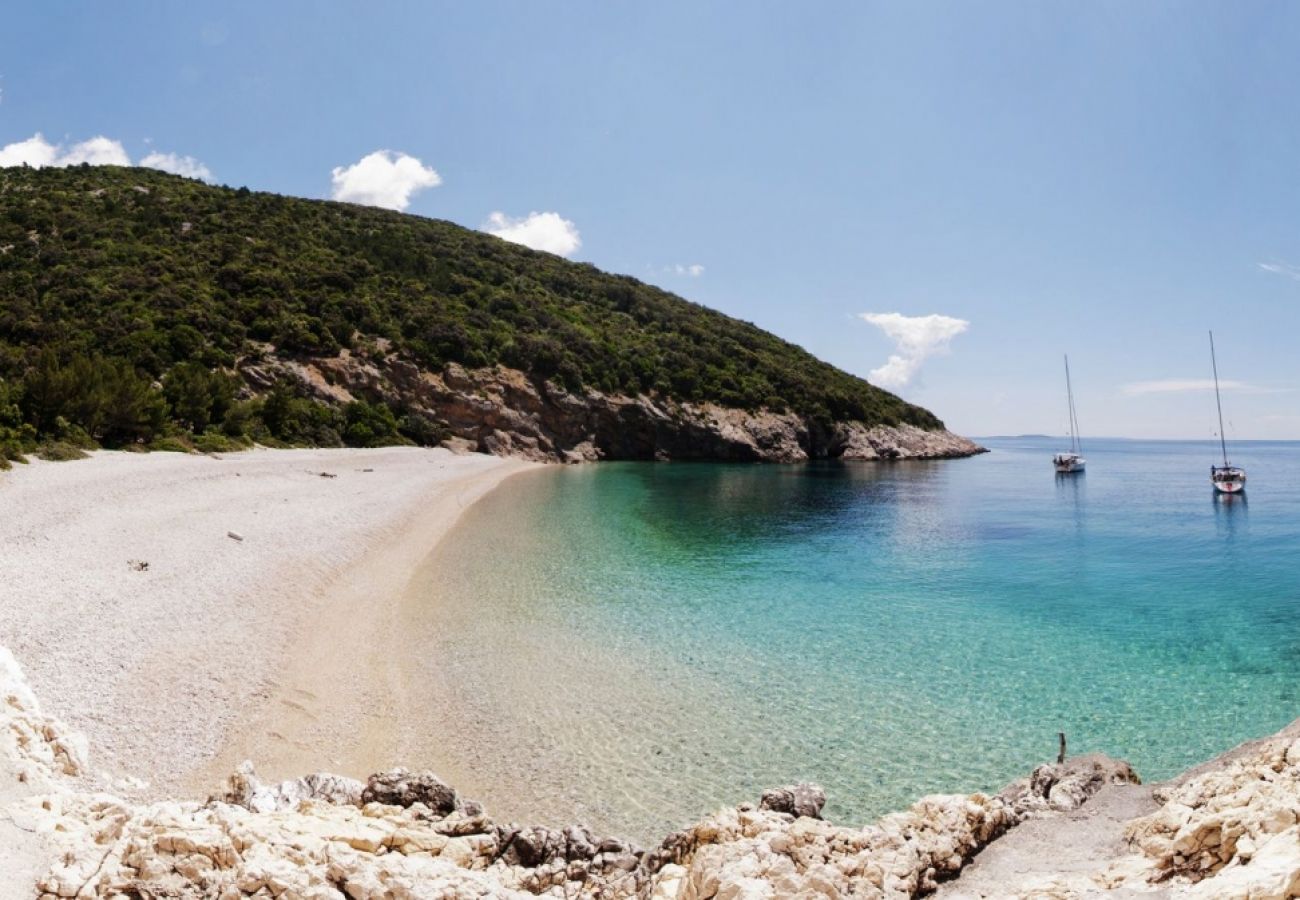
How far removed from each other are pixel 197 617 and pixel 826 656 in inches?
430

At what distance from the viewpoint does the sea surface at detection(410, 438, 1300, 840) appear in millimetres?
8773

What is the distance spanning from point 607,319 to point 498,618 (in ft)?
199

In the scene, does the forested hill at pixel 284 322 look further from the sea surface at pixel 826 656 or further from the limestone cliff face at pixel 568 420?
the sea surface at pixel 826 656

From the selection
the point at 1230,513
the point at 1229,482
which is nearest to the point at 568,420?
the point at 1230,513

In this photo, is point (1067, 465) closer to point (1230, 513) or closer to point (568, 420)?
point (1230, 513)

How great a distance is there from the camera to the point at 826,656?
12.9m

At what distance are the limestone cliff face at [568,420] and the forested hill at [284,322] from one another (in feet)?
2.56

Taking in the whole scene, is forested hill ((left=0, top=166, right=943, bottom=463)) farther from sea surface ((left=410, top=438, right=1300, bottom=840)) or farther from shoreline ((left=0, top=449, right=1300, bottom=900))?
shoreline ((left=0, top=449, right=1300, bottom=900))

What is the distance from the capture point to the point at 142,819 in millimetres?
4766

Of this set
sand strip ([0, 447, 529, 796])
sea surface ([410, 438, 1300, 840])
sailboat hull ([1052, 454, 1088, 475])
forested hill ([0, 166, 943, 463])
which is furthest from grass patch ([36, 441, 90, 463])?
sailboat hull ([1052, 454, 1088, 475])

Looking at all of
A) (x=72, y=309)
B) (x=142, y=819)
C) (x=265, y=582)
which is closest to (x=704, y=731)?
(x=142, y=819)

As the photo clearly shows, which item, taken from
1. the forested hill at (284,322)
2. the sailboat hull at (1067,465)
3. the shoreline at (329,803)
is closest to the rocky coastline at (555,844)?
the shoreline at (329,803)

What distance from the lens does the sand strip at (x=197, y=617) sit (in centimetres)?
796

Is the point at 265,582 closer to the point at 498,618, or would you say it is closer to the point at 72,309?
the point at 498,618
